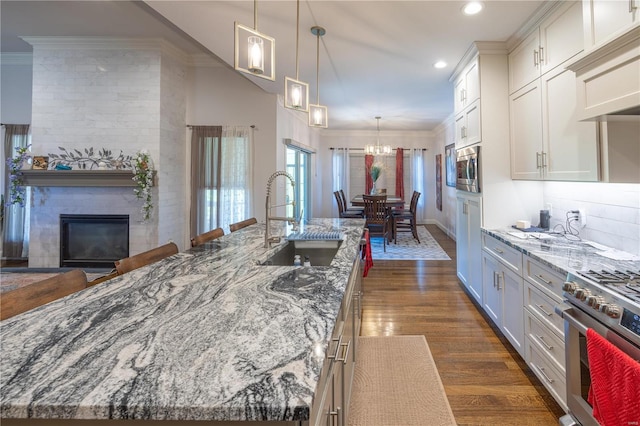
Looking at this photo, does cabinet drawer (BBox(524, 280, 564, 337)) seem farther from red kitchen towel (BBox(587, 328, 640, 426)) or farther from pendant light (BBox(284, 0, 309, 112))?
pendant light (BBox(284, 0, 309, 112))

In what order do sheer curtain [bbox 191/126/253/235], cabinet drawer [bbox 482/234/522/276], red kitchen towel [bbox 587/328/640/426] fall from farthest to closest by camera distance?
sheer curtain [bbox 191/126/253/235], cabinet drawer [bbox 482/234/522/276], red kitchen towel [bbox 587/328/640/426]

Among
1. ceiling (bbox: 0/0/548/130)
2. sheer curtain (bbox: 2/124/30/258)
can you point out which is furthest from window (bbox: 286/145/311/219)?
sheer curtain (bbox: 2/124/30/258)

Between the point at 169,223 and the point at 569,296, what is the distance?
4.53 m

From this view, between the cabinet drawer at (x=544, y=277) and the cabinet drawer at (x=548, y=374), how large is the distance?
0.42m

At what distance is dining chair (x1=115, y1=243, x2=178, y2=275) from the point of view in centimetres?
159

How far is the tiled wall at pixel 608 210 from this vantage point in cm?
186

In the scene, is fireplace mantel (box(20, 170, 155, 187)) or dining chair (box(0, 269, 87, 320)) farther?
fireplace mantel (box(20, 170, 155, 187))

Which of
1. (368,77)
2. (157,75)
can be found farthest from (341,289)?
(157,75)

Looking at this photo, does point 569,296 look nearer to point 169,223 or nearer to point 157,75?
point 169,223

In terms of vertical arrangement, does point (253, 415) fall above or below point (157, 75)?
below

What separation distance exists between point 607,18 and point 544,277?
4.39 ft

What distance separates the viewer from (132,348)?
2.59 ft

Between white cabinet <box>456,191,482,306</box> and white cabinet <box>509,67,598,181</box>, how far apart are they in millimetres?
509

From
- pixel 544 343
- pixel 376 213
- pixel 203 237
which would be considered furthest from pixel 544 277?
pixel 376 213
